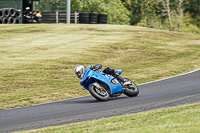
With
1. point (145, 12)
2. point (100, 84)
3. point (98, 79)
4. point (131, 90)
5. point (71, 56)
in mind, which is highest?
point (98, 79)

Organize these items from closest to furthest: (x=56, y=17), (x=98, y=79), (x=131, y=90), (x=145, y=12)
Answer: (x=98, y=79)
(x=131, y=90)
(x=56, y=17)
(x=145, y=12)

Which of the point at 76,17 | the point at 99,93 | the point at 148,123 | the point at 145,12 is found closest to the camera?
the point at 148,123

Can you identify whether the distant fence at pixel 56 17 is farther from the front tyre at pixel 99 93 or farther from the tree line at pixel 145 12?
the front tyre at pixel 99 93

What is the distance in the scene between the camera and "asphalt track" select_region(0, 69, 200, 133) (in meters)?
8.32

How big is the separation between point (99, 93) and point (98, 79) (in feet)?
1.39

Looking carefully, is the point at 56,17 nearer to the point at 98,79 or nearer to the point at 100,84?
the point at 100,84

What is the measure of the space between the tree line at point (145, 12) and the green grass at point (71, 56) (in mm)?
25358

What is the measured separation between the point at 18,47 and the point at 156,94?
17185mm

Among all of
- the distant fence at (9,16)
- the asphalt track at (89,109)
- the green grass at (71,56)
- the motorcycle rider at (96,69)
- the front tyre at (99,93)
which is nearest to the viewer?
the asphalt track at (89,109)

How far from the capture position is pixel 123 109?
8.90 m

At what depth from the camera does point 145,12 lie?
74.3 metres

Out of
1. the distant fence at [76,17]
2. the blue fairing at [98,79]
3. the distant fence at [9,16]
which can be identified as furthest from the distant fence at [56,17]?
the blue fairing at [98,79]

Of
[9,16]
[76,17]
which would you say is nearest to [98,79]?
[76,17]

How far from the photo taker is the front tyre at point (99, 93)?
1002 centimetres
